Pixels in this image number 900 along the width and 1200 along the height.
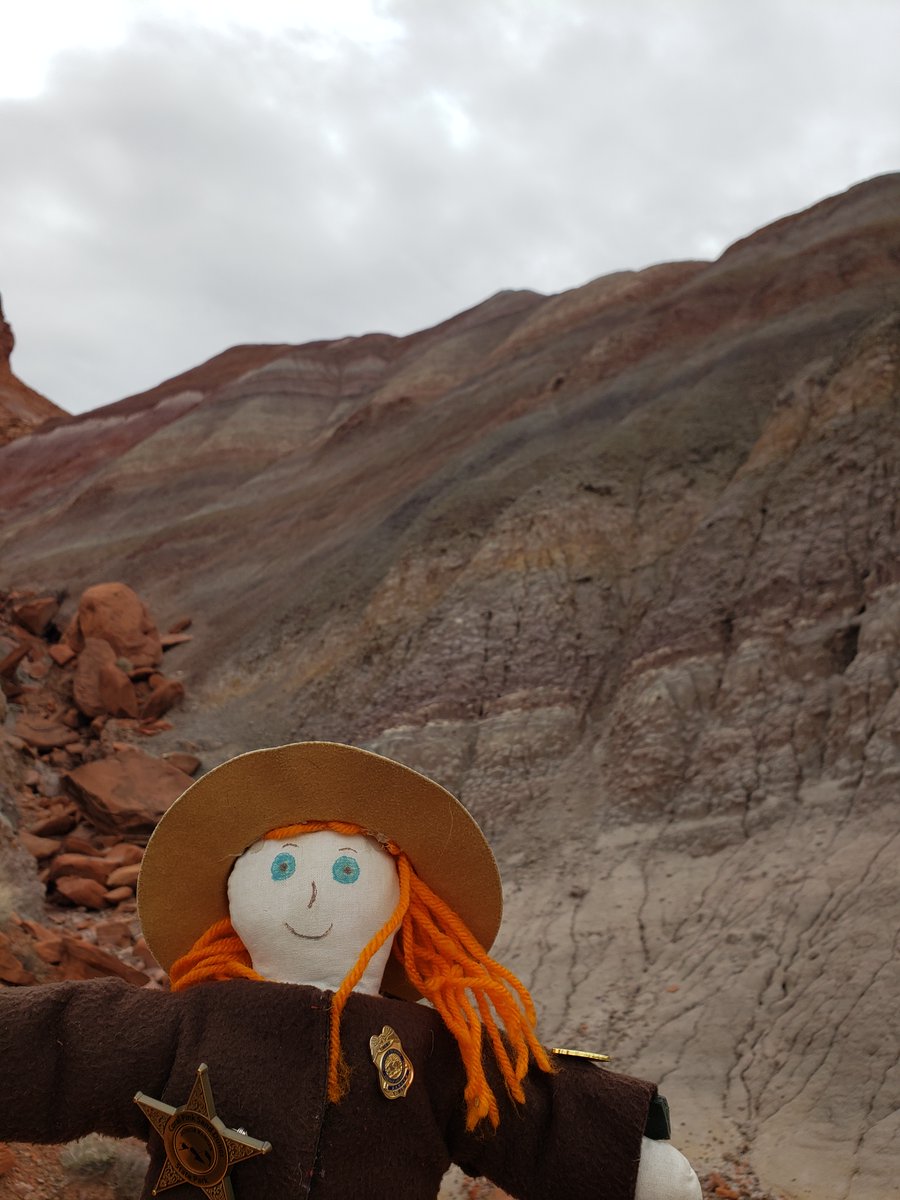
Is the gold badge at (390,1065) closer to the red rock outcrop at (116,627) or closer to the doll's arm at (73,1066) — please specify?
the doll's arm at (73,1066)

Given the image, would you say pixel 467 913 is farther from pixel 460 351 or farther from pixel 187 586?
pixel 460 351

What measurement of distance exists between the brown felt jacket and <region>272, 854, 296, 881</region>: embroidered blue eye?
25cm

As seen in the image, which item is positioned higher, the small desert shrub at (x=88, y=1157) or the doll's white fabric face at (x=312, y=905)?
the doll's white fabric face at (x=312, y=905)

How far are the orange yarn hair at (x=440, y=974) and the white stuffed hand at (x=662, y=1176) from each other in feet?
0.96

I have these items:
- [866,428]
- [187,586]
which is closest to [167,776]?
[866,428]

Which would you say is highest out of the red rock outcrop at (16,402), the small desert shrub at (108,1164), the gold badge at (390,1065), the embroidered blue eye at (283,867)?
the red rock outcrop at (16,402)

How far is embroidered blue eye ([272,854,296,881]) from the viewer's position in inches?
107

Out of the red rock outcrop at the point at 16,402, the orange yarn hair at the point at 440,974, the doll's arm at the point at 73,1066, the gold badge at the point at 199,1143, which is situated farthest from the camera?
the red rock outcrop at the point at 16,402

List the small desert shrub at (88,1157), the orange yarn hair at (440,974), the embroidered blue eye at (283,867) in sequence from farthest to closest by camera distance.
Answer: the small desert shrub at (88,1157)
the embroidered blue eye at (283,867)
the orange yarn hair at (440,974)

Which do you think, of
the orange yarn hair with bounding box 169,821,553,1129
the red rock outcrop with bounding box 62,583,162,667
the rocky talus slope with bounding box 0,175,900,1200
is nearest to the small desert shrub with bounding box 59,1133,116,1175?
the orange yarn hair with bounding box 169,821,553,1129

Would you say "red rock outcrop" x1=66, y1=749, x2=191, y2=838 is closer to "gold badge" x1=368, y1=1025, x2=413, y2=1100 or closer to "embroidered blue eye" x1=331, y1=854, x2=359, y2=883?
"embroidered blue eye" x1=331, y1=854, x2=359, y2=883

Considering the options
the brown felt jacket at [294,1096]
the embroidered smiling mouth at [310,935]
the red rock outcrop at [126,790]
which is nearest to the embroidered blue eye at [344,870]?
the embroidered smiling mouth at [310,935]

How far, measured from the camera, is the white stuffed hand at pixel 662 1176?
8.58ft

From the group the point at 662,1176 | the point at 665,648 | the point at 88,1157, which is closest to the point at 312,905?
the point at 662,1176
